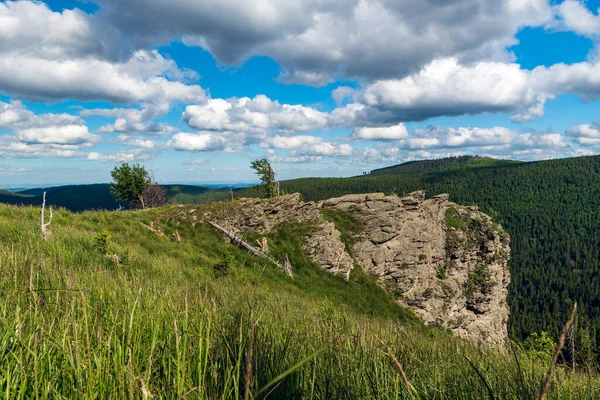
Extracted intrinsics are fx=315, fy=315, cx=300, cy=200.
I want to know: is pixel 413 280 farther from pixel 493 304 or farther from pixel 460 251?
pixel 493 304

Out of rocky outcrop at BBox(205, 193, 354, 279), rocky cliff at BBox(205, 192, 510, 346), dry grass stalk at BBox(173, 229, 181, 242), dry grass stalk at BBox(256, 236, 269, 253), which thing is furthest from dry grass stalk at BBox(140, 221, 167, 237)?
dry grass stalk at BBox(256, 236, 269, 253)

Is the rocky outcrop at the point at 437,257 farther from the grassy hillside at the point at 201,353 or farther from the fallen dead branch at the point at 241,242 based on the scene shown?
the grassy hillside at the point at 201,353

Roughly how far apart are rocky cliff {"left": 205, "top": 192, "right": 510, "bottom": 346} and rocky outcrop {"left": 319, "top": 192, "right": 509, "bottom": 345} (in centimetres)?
13

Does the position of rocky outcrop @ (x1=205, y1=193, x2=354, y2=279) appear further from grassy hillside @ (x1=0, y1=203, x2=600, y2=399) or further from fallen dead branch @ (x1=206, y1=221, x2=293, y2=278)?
grassy hillside @ (x1=0, y1=203, x2=600, y2=399)

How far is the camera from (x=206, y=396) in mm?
1603

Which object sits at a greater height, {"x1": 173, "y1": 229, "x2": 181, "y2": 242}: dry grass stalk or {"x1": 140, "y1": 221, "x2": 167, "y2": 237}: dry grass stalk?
{"x1": 140, "y1": 221, "x2": 167, "y2": 237}: dry grass stalk

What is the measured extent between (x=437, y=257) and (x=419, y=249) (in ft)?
26.1

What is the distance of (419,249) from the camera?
42.7 m

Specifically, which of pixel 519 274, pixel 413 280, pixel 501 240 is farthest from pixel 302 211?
pixel 519 274

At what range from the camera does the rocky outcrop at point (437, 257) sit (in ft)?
129

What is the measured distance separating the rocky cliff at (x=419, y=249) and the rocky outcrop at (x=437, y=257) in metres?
0.13

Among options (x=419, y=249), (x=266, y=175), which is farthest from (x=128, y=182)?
(x=419, y=249)

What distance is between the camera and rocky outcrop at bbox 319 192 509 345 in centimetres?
3931

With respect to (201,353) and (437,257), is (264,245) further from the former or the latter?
(437,257)
